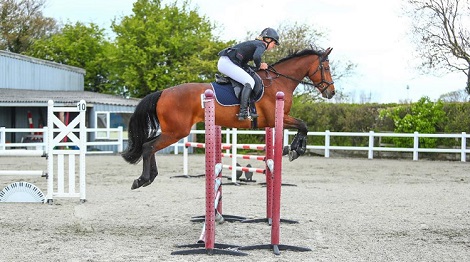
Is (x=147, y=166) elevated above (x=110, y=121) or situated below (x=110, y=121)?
below

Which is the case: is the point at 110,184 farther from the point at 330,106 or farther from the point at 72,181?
the point at 330,106

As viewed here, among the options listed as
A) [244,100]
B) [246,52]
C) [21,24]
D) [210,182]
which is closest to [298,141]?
[244,100]

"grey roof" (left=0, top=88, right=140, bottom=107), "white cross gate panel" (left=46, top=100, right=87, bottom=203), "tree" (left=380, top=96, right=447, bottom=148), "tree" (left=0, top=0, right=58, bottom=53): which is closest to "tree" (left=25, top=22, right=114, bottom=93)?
"tree" (left=0, top=0, right=58, bottom=53)

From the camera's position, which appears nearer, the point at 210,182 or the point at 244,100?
the point at 210,182

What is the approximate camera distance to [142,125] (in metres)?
8.95

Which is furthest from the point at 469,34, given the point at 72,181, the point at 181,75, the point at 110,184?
the point at 72,181

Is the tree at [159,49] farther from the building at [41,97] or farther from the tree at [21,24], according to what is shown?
the tree at [21,24]

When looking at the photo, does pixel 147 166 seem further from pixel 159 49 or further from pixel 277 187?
pixel 159 49

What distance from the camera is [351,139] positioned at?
1037 inches

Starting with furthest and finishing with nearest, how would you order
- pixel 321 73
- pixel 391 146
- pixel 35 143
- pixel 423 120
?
1. pixel 391 146
2. pixel 423 120
3. pixel 35 143
4. pixel 321 73

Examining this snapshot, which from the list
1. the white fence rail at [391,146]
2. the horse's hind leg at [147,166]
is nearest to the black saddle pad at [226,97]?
the horse's hind leg at [147,166]

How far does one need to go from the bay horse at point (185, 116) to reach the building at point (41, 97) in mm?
19563

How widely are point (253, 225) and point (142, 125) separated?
6.50 ft

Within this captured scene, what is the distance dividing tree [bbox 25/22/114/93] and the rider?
3521 centimetres
